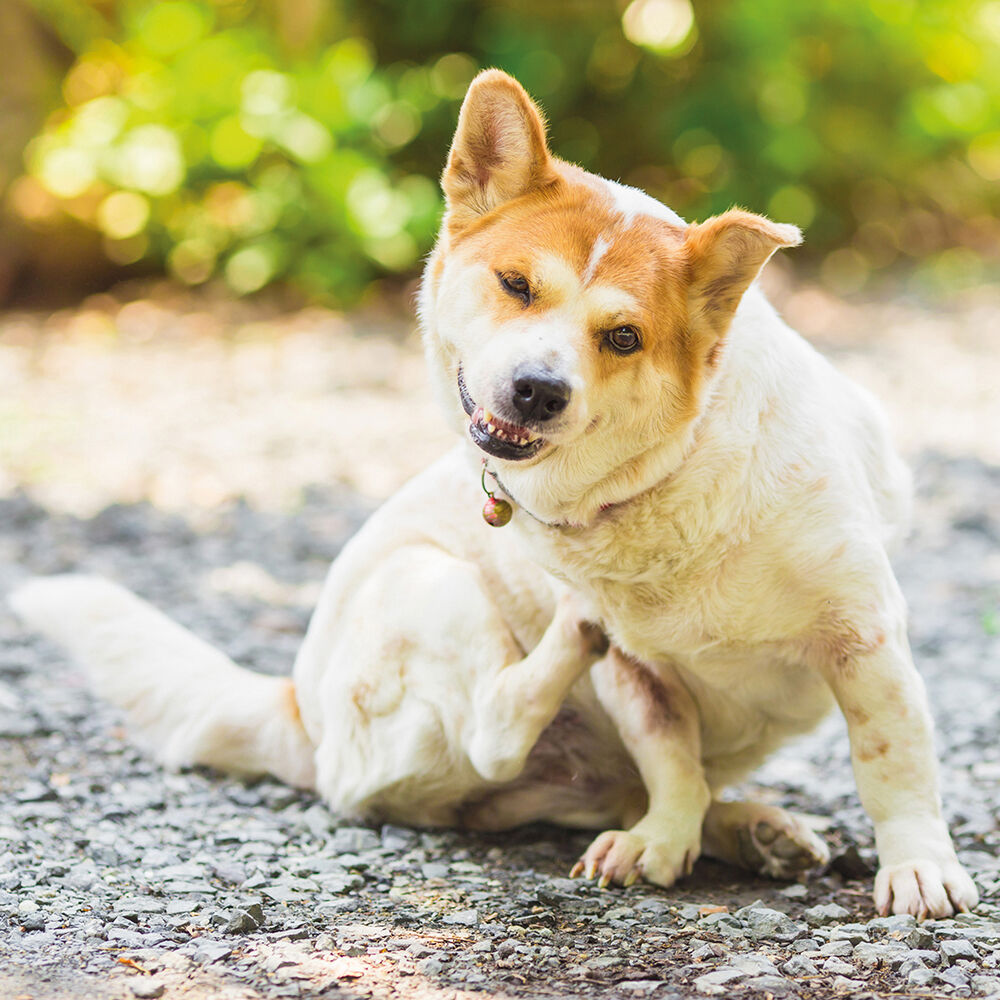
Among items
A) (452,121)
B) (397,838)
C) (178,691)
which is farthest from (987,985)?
(452,121)

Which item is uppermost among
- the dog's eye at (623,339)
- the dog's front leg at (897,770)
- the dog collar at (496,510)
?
the dog's eye at (623,339)

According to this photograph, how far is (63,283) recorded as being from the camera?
9414 millimetres

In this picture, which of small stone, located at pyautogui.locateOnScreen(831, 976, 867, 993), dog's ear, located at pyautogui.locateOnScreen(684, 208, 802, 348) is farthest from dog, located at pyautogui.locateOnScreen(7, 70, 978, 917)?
small stone, located at pyautogui.locateOnScreen(831, 976, 867, 993)

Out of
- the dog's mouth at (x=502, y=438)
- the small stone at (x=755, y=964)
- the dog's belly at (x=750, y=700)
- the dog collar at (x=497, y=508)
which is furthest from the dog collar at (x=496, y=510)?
the small stone at (x=755, y=964)

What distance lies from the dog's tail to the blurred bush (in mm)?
5621

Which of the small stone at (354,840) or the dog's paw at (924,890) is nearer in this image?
the dog's paw at (924,890)

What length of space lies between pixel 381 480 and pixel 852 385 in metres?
3.70

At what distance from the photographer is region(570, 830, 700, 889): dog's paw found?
287 cm

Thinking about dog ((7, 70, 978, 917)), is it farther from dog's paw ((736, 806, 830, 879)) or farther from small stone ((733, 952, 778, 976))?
small stone ((733, 952, 778, 976))

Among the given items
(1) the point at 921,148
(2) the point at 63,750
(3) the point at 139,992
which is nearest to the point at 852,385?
(3) the point at 139,992

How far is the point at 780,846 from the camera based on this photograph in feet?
9.75

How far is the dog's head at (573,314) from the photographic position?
8.29 feet

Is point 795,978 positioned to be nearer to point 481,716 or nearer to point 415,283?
point 481,716

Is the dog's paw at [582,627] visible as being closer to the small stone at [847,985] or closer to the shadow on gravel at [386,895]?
the shadow on gravel at [386,895]
